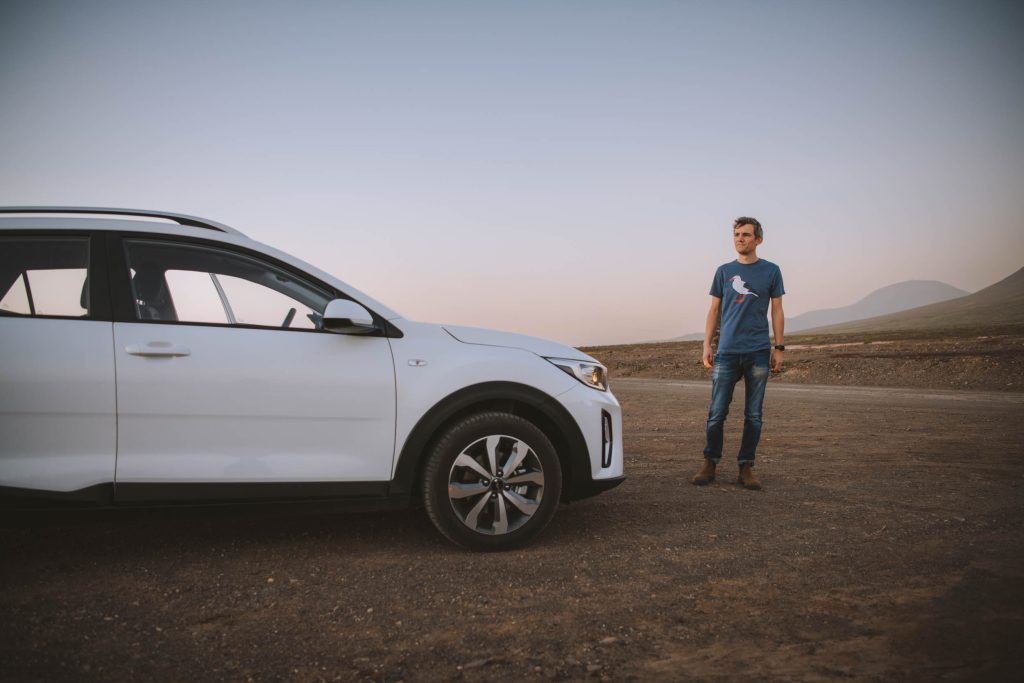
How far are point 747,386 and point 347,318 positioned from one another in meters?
3.35

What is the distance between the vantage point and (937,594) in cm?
312

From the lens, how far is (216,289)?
3.68 meters

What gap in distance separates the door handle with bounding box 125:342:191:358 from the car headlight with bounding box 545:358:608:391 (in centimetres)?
191

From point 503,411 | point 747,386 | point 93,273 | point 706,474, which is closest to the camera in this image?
point 93,273

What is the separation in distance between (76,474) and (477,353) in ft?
6.57

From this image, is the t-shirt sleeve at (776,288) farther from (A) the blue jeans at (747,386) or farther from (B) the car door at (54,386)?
(B) the car door at (54,386)

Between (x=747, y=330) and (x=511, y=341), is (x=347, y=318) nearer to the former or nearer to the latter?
(x=511, y=341)

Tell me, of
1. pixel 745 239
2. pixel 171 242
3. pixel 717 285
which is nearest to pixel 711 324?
pixel 717 285

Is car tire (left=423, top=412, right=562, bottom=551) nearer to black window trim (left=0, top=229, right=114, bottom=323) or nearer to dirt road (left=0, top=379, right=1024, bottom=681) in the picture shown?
dirt road (left=0, top=379, right=1024, bottom=681)

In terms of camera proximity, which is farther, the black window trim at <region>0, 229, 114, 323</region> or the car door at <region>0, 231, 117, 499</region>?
the black window trim at <region>0, 229, 114, 323</region>

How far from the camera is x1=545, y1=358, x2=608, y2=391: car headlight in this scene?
3.99 m

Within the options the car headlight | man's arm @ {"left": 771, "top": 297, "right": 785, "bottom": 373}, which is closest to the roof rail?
the car headlight

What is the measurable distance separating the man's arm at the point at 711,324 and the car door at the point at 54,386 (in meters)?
4.15

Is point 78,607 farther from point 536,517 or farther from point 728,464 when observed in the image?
point 728,464
